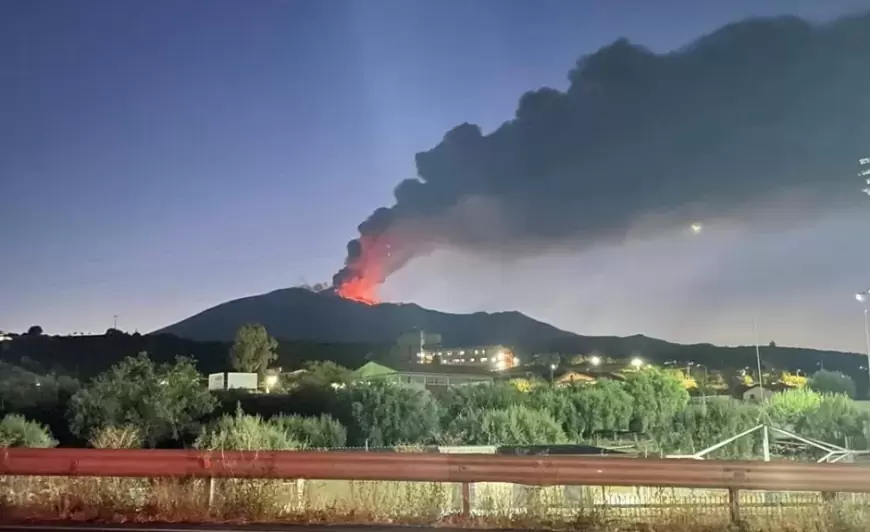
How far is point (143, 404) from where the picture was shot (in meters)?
38.2

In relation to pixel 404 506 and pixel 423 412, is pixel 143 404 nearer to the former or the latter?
pixel 423 412

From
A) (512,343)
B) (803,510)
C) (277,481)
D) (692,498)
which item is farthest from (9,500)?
(512,343)

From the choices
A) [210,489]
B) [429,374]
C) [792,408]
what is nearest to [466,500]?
[210,489]

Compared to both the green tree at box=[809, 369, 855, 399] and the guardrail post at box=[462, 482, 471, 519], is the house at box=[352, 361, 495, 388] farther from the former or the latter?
the guardrail post at box=[462, 482, 471, 519]

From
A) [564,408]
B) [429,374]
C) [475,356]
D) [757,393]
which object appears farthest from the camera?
[475,356]

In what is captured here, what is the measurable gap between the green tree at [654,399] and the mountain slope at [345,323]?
161ft

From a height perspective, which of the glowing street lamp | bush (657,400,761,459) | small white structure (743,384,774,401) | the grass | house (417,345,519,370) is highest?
house (417,345,519,370)

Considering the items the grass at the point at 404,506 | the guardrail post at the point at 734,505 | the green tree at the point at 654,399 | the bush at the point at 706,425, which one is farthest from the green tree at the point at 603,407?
the guardrail post at the point at 734,505

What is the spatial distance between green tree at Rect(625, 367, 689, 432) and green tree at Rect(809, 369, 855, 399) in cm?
1157

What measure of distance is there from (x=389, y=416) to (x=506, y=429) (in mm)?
7402

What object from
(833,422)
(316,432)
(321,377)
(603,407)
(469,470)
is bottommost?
(833,422)

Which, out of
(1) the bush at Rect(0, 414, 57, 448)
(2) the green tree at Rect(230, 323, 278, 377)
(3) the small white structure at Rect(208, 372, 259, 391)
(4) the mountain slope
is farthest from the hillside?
(1) the bush at Rect(0, 414, 57, 448)

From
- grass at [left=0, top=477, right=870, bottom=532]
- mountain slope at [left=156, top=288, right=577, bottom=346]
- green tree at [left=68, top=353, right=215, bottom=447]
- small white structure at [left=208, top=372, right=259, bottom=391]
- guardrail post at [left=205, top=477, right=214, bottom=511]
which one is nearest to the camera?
grass at [left=0, top=477, right=870, bottom=532]

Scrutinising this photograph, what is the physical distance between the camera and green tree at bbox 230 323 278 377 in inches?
2756
